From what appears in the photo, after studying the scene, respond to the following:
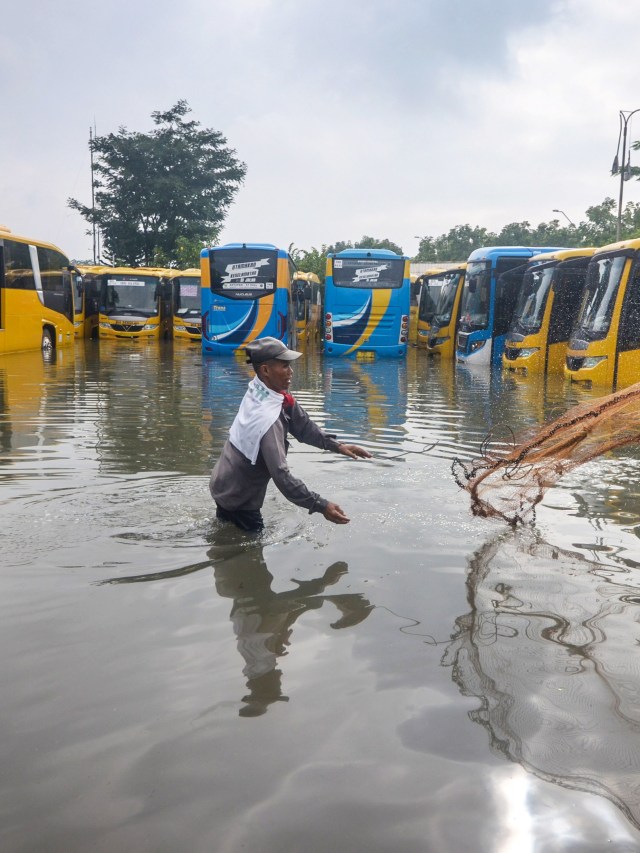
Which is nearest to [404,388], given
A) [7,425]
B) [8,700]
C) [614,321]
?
[614,321]

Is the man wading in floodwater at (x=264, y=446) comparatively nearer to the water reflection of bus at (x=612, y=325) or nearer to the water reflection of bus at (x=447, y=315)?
the water reflection of bus at (x=612, y=325)

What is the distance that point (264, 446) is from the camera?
4949mm

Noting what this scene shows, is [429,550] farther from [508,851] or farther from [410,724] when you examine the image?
[508,851]

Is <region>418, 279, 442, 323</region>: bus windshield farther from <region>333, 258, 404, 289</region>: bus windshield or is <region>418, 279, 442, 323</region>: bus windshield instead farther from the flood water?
the flood water

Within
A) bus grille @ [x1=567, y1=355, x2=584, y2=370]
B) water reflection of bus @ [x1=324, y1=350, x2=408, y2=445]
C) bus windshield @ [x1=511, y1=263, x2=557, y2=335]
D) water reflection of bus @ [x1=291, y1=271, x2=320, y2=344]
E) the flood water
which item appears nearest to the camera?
the flood water

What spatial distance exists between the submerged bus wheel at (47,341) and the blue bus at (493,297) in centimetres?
1139

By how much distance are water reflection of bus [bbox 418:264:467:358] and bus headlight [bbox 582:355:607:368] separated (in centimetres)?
1093

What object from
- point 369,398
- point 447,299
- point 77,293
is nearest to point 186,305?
point 77,293

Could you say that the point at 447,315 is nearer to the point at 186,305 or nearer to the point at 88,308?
the point at 186,305

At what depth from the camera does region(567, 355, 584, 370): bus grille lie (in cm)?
1619

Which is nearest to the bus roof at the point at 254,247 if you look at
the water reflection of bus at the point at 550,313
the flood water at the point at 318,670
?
the water reflection of bus at the point at 550,313

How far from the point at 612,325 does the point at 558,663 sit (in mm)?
12845

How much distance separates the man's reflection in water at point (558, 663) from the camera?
9.53 ft

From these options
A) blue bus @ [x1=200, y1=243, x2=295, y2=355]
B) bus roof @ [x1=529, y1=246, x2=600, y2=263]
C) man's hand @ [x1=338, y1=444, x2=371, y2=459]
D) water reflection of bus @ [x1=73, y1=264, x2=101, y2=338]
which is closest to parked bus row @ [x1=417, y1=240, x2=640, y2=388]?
bus roof @ [x1=529, y1=246, x2=600, y2=263]
